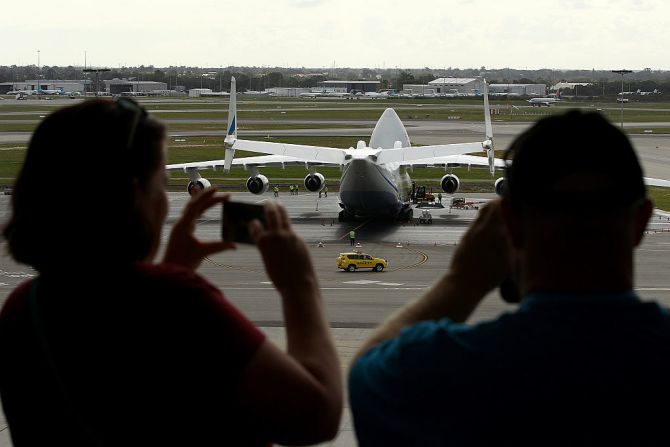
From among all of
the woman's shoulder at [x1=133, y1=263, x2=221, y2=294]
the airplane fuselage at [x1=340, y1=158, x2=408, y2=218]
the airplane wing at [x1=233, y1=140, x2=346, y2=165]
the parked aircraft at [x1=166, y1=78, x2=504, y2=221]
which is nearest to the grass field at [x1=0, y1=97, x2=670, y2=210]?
the parked aircraft at [x1=166, y1=78, x2=504, y2=221]

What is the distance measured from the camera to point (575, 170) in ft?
11.2

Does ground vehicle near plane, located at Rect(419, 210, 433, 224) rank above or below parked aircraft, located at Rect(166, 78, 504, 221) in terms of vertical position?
below

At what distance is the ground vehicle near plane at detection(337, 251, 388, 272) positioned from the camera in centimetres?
4034

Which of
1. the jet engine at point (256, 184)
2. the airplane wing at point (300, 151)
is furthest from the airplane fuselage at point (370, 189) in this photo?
the jet engine at point (256, 184)

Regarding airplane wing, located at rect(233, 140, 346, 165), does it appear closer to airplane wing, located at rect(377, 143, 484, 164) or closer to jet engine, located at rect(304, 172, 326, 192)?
airplane wing, located at rect(377, 143, 484, 164)

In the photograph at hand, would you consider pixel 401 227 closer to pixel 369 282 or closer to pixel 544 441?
pixel 369 282

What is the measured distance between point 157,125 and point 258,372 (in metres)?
1.15

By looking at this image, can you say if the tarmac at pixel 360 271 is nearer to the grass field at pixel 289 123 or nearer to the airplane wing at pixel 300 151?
the airplane wing at pixel 300 151

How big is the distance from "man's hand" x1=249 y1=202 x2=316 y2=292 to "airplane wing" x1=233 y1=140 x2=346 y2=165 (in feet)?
148

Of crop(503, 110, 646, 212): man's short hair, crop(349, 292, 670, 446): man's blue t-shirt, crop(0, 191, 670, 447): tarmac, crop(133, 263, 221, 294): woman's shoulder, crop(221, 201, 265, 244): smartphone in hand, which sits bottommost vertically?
crop(0, 191, 670, 447): tarmac

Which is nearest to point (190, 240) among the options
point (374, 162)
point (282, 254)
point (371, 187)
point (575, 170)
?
point (282, 254)

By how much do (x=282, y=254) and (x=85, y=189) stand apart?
0.76 metres

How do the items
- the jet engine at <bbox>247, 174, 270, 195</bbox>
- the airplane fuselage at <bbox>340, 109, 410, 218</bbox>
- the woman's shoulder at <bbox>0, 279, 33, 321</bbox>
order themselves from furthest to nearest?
the jet engine at <bbox>247, 174, 270, 195</bbox>
the airplane fuselage at <bbox>340, 109, 410, 218</bbox>
the woman's shoulder at <bbox>0, 279, 33, 321</bbox>

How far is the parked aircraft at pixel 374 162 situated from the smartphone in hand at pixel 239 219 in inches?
1589
